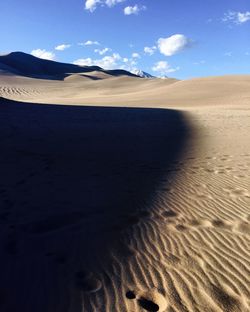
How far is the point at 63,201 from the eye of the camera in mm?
5551

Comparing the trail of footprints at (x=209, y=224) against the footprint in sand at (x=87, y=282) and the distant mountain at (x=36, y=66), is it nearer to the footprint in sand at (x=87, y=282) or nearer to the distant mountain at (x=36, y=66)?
the footprint in sand at (x=87, y=282)

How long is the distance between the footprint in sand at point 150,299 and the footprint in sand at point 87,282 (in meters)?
0.29

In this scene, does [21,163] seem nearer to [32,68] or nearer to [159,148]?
[159,148]

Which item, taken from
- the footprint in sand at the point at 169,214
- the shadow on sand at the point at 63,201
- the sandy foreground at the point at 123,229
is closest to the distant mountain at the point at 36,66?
the shadow on sand at the point at 63,201

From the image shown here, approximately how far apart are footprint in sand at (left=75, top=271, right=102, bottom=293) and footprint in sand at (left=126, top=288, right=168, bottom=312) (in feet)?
0.95

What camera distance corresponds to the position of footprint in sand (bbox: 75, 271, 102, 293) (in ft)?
10.7

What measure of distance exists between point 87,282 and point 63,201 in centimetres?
229

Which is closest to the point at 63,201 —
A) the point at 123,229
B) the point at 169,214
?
the point at 123,229

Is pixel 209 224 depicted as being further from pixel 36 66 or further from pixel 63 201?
pixel 36 66

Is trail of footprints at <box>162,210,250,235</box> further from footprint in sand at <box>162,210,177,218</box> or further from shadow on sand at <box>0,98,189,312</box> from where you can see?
shadow on sand at <box>0,98,189,312</box>

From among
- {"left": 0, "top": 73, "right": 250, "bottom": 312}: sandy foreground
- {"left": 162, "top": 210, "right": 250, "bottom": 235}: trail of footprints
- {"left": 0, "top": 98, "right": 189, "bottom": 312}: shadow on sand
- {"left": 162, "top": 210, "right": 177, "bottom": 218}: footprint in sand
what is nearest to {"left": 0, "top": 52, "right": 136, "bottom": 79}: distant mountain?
{"left": 0, "top": 98, "right": 189, "bottom": 312}: shadow on sand

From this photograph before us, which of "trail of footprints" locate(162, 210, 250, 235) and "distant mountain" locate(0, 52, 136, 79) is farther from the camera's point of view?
"distant mountain" locate(0, 52, 136, 79)

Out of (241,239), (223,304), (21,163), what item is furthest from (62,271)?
(21,163)

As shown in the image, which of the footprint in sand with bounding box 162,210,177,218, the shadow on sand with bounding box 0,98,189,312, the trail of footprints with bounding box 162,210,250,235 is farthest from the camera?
the footprint in sand with bounding box 162,210,177,218
